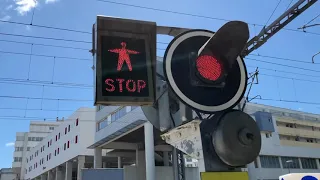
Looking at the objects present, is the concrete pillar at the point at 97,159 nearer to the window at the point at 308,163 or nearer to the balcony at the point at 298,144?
the balcony at the point at 298,144

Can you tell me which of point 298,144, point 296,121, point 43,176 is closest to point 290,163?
point 298,144

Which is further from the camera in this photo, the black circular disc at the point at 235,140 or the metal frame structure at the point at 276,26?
the metal frame structure at the point at 276,26

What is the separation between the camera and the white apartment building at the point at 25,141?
89.7m

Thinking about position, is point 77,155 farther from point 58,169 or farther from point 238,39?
point 238,39

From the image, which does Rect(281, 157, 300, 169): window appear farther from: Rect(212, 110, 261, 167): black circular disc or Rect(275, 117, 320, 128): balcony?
Rect(212, 110, 261, 167): black circular disc

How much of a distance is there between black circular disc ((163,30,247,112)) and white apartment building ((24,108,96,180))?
3964 centimetres

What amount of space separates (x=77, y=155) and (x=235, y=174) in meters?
42.5

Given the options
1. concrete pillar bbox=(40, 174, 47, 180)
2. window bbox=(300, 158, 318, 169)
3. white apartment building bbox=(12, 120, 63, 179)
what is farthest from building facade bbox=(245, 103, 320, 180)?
white apartment building bbox=(12, 120, 63, 179)

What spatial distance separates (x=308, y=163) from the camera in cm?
5900

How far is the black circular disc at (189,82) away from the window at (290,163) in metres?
54.5

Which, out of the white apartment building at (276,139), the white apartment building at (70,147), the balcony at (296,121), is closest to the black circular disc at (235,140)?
the white apartment building at (276,139)

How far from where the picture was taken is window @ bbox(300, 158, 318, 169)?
57.9m

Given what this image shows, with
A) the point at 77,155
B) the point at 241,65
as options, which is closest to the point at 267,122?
the point at 77,155

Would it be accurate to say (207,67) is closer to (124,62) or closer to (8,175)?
(124,62)
